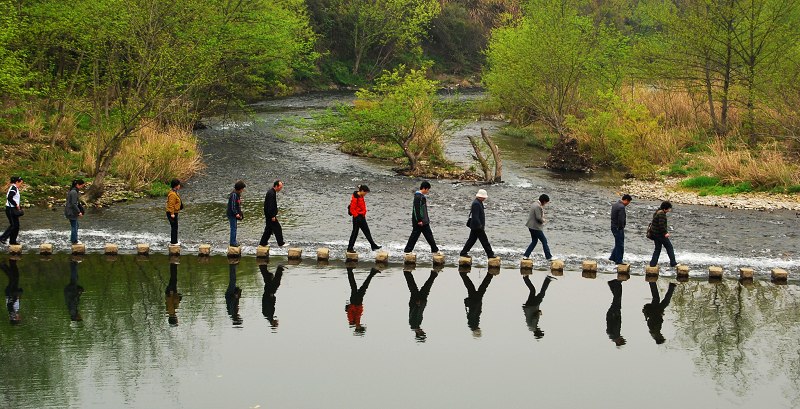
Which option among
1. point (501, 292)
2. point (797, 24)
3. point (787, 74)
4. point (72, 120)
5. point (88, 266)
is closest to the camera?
point (501, 292)

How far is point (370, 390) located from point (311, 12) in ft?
212

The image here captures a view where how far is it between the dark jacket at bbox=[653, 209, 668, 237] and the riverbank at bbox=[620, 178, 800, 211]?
10.3 metres

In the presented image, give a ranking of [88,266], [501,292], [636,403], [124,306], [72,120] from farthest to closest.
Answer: [72,120] < [88,266] < [501,292] < [124,306] < [636,403]

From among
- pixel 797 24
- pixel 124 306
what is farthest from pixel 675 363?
pixel 797 24

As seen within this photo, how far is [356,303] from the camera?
54.8 feet

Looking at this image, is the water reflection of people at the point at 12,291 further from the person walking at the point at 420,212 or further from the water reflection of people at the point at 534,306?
the water reflection of people at the point at 534,306

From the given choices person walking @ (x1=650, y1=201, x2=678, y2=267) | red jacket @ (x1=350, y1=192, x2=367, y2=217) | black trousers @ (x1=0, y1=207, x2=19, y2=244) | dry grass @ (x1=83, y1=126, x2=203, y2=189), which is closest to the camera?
person walking @ (x1=650, y1=201, x2=678, y2=267)

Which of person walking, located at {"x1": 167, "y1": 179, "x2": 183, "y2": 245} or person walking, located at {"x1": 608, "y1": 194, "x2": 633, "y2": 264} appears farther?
person walking, located at {"x1": 167, "y1": 179, "x2": 183, "y2": 245}

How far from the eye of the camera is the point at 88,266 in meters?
19.2

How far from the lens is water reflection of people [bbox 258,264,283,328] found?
15726 mm

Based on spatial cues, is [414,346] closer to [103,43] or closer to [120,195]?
[120,195]

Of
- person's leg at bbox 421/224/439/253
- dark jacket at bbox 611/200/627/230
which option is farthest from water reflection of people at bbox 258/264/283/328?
dark jacket at bbox 611/200/627/230

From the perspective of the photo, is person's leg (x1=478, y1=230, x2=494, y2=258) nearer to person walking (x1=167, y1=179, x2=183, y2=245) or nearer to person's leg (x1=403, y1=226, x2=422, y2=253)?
person's leg (x1=403, y1=226, x2=422, y2=253)

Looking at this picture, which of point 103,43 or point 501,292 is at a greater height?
point 103,43
